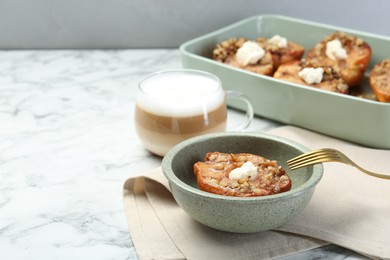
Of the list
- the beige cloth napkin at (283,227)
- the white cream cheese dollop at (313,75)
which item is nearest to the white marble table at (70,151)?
the beige cloth napkin at (283,227)

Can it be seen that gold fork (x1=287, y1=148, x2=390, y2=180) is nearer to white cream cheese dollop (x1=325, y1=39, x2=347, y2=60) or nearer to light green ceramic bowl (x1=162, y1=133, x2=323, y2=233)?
light green ceramic bowl (x1=162, y1=133, x2=323, y2=233)

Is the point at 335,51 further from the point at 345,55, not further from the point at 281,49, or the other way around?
the point at 281,49

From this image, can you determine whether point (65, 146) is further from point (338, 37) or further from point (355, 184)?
point (338, 37)

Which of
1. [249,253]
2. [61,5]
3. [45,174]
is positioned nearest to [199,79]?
[45,174]

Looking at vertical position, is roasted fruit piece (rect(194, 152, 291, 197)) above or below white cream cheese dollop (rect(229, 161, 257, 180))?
below

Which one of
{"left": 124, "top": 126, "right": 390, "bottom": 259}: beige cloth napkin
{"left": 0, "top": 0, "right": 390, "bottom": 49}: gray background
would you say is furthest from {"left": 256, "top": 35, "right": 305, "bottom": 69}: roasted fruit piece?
{"left": 124, "top": 126, "right": 390, "bottom": 259}: beige cloth napkin

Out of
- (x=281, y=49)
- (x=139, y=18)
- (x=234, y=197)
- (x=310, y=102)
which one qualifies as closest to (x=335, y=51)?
(x=281, y=49)
